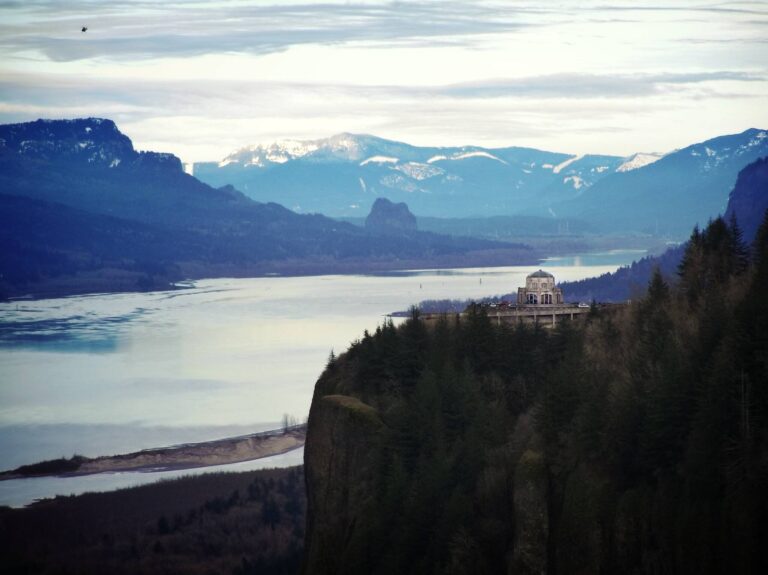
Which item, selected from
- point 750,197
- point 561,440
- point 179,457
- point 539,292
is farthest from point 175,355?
point 561,440

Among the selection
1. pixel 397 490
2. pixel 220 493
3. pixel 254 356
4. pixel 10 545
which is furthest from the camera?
pixel 254 356

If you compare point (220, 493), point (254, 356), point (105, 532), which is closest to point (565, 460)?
point (105, 532)

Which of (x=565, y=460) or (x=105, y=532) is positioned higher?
(x=565, y=460)

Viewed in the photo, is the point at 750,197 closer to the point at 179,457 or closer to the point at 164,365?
the point at 164,365

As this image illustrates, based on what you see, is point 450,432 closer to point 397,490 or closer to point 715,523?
point 397,490

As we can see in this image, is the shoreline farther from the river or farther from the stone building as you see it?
the stone building

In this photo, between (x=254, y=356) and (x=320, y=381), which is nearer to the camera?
(x=320, y=381)
